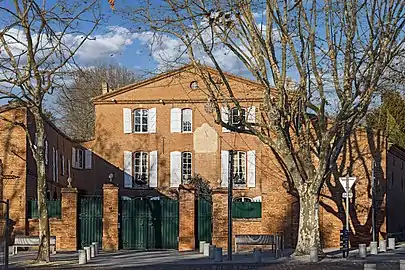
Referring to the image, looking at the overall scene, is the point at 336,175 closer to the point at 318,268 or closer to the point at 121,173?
the point at 318,268

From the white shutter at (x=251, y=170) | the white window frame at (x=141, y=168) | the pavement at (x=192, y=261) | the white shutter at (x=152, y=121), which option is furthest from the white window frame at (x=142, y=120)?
the pavement at (x=192, y=261)

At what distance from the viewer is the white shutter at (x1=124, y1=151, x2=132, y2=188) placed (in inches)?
2117

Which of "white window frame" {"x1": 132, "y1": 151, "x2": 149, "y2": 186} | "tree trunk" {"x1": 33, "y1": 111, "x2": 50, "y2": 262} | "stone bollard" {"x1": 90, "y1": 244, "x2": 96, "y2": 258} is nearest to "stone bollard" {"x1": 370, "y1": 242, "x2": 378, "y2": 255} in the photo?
"stone bollard" {"x1": 90, "y1": 244, "x2": 96, "y2": 258}

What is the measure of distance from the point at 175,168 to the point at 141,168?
239 cm

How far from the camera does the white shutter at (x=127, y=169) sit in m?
53.8

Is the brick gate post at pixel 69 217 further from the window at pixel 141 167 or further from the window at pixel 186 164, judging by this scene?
the window at pixel 186 164

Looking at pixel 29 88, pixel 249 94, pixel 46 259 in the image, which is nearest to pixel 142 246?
pixel 46 259

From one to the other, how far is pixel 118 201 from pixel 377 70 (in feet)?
42.7

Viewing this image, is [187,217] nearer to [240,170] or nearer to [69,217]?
[69,217]

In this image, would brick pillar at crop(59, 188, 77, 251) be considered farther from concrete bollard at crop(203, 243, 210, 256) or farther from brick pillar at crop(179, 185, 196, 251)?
concrete bollard at crop(203, 243, 210, 256)

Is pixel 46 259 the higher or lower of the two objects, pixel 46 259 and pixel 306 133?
the lower

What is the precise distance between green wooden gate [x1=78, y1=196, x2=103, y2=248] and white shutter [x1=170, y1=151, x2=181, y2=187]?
20.4 m

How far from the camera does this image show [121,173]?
5397 cm

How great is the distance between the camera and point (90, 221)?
3341 centimetres
